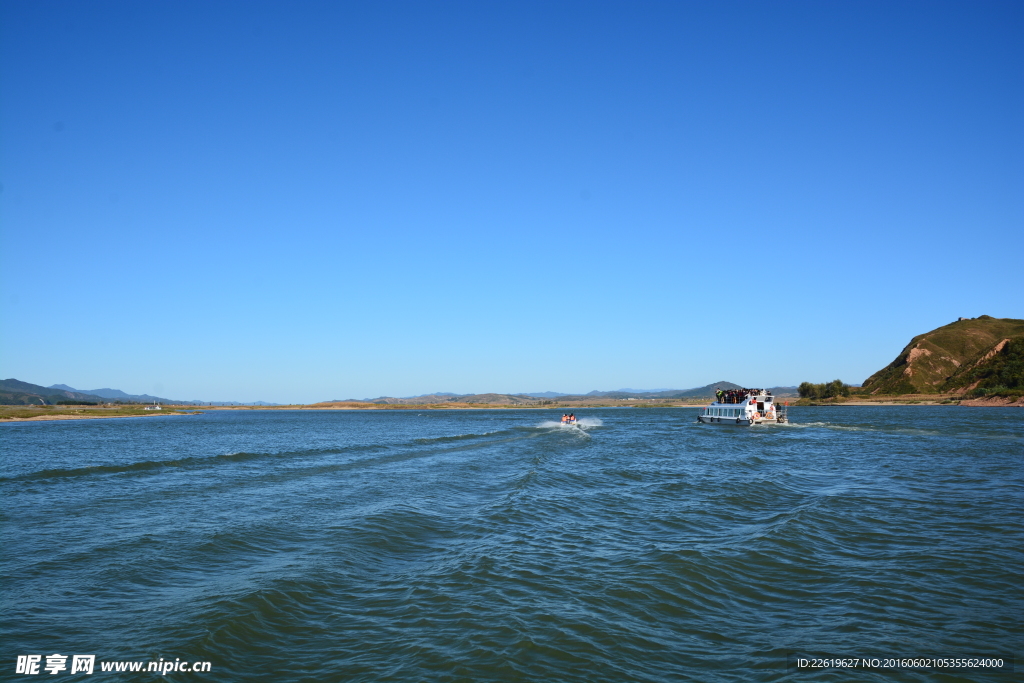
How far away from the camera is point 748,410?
8388 centimetres

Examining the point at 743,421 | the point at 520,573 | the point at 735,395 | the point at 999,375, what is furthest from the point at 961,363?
the point at 520,573

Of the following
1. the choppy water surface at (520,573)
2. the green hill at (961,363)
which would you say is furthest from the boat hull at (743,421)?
the green hill at (961,363)

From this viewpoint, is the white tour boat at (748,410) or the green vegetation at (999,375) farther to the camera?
the green vegetation at (999,375)

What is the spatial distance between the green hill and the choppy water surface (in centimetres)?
14880

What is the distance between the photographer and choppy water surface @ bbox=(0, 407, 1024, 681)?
11.2 metres

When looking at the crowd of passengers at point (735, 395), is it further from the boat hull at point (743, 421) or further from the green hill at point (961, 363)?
the green hill at point (961, 363)

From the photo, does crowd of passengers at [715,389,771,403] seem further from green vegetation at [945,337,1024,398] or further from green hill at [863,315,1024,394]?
green hill at [863,315,1024,394]

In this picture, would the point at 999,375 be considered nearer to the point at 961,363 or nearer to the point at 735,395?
the point at 961,363

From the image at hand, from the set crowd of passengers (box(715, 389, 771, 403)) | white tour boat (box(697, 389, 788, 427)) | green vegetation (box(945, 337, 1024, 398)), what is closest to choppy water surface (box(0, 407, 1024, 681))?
white tour boat (box(697, 389, 788, 427))

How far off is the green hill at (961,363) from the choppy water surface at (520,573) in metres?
149

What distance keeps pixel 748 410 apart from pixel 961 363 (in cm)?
14394

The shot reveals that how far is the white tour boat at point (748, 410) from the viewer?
3302 inches

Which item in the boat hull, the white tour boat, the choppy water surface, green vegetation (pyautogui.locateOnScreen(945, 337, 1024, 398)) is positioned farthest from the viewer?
green vegetation (pyautogui.locateOnScreen(945, 337, 1024, 398))

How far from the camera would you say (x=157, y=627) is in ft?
41.5
